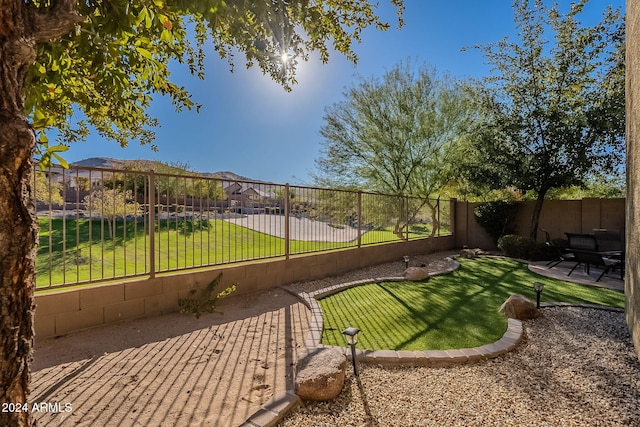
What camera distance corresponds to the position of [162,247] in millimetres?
6457

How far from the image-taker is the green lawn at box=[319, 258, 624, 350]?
365cm

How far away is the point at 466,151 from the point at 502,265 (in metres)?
4.44

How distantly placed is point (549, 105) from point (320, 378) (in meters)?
11.5

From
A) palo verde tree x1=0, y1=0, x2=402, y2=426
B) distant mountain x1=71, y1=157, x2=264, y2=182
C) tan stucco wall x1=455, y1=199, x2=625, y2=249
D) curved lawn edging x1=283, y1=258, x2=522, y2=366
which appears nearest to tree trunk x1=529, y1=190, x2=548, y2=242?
tan stucco wall x1=455, y1=199, x2=625, y2=249

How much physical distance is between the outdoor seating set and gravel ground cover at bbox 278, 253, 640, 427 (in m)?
4.03

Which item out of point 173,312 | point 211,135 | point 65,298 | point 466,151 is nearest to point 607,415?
point 173,312

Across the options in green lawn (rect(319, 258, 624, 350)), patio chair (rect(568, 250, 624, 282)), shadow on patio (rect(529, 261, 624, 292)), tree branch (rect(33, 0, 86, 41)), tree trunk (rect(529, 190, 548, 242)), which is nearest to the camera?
tree branch (rect(33, 0, 86, 41))

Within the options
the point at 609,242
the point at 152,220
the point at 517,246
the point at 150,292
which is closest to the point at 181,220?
the point at 152,220

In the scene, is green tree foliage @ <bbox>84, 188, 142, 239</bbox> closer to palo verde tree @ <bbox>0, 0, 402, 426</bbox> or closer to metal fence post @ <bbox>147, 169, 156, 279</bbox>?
metal fence post @ <bbox>147, 169, 156, 279</bbox>

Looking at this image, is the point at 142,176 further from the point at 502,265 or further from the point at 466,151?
the point at 466,151

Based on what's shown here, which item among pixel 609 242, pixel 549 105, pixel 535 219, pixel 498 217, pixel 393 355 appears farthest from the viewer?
pixel 498 217

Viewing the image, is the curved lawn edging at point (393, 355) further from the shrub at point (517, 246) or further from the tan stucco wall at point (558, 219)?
the tan stucco wall at point (558, 219)

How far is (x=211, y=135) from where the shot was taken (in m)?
20.6

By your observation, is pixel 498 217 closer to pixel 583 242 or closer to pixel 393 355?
pixel 583 242
